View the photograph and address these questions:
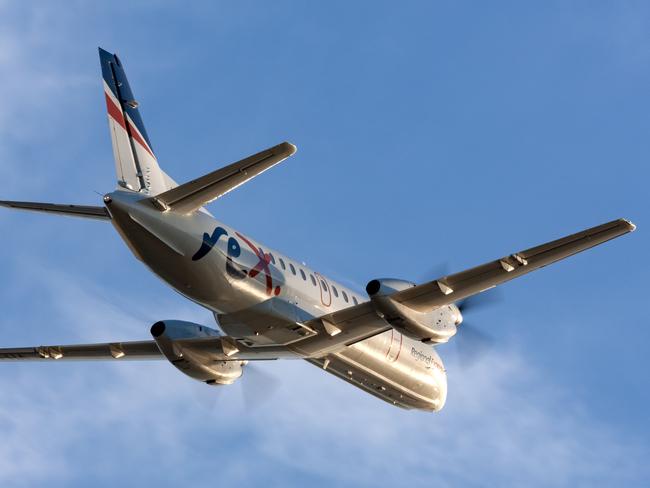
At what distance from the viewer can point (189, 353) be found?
122 ft

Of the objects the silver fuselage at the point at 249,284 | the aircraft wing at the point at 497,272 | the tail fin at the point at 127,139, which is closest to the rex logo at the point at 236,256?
the silver fuselage at the point at 249,284

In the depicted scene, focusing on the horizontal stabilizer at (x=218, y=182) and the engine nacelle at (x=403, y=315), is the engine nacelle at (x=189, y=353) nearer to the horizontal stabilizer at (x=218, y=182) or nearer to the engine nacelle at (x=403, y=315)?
the horizontal stabilizer at (x=218, y=182)

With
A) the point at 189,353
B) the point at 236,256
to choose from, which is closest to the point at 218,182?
the point at 236,256

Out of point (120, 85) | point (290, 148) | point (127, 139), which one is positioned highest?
point (120, 85)

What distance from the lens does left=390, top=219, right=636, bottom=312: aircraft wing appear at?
3053 cm

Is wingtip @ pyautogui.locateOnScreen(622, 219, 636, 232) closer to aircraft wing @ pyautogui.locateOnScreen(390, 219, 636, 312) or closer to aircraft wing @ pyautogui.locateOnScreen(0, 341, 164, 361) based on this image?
aircraft wing @ pyautogui.locateOnScreen(390, 219, 636, 312)

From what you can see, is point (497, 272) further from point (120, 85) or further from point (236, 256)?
point (120, 85)

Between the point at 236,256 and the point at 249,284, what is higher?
the point at 236,256

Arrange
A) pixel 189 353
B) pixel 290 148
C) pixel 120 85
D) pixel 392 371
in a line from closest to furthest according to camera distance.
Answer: pixel 290 148 < pixel 120 85 < pixel 189 353 < pixel 392 371

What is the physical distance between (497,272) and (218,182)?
8.23 metres

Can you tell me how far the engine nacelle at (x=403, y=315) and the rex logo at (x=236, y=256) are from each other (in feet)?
9.53

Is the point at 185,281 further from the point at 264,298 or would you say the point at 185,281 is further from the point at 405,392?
the point at 405,392

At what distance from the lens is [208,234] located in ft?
103

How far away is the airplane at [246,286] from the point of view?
30188mm
